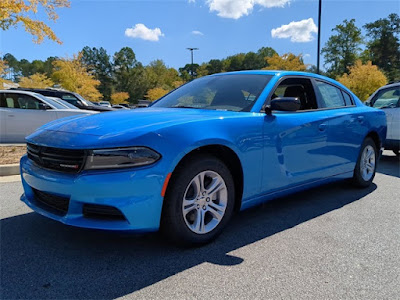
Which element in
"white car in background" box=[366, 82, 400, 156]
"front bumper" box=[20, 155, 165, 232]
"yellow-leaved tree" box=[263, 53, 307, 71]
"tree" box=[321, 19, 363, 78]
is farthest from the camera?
"tree" box=[321, 19, 363, 78]

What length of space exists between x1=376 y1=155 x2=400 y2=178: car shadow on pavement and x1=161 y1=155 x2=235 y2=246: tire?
4.33 m

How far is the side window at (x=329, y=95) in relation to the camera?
402 cm

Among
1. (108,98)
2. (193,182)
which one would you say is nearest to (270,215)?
(193,182)

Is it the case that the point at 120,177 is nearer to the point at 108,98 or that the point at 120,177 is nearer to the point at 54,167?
the point at 54,167

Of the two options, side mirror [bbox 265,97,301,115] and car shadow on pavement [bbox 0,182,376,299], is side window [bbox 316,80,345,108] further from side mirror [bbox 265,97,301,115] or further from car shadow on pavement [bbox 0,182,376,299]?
car shadow on pavement [bbox 0,182,376,299]

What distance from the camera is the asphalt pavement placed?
204cm

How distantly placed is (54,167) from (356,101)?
405 centimetres

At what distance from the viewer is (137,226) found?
2.27m

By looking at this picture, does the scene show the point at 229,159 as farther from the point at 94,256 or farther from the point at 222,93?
the point at 94,256

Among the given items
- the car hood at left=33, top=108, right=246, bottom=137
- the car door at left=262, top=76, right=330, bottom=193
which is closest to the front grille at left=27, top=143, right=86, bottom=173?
the car hood at left=33, top=108, right=246, bottom=137

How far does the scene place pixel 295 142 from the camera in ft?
10.7

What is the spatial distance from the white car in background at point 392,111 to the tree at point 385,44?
216 ft

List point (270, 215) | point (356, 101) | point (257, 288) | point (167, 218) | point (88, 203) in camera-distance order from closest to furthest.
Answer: point (257, 288), point (88, 203), point (167, 218), point (270, 215), point (356, 101)

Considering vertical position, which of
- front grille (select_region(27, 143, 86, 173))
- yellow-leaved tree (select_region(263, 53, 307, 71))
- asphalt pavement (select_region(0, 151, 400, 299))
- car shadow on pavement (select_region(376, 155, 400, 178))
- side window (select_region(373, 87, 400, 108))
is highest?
yellow-leaved tree (select_region(263, 53, 307, 71))
